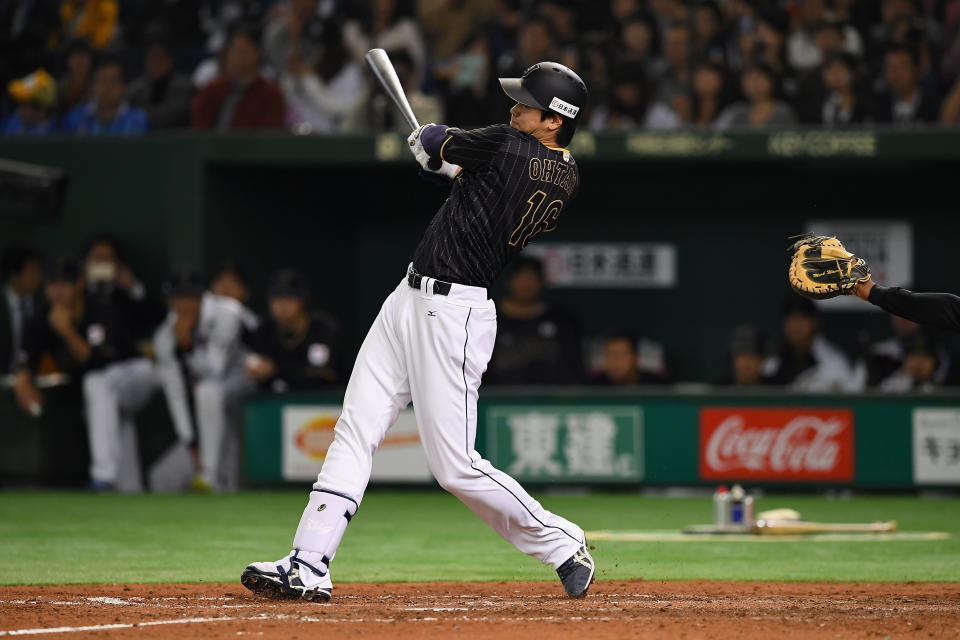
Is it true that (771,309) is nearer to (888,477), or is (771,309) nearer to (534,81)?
(888,477)

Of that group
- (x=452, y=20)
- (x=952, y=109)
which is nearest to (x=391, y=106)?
(x=452, y=20)

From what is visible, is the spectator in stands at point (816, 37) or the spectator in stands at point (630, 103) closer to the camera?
the spectator in stands at point (816, 37)

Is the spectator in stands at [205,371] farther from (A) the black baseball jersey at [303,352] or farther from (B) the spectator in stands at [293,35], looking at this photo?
(B) the spectator in stands at [293,35]

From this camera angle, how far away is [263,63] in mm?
13938

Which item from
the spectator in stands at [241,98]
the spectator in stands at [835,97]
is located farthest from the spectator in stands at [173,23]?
the spectator in stands at [835,97]

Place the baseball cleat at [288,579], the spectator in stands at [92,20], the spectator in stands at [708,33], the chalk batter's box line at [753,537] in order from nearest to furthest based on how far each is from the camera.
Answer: the baseball cleat at [288,579], the chalk batter's box line at [753,537], the spectator in stands at [708,33], the spectator in stands at [92,20]

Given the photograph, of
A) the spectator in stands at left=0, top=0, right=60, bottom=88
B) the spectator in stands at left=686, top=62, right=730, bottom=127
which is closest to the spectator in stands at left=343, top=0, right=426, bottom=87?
the spectator in stands at left=686, top=62, right=730, bottom=127

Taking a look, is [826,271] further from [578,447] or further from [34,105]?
[34,105]

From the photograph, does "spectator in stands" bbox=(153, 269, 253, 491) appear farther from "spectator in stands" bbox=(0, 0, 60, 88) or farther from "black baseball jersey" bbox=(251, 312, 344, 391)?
"spectator in stands" bbox=(0, 0, 60, 88)

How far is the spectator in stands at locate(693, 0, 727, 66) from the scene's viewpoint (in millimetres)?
12516

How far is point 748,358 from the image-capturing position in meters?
11.6

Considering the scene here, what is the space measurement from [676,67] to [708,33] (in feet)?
1.45

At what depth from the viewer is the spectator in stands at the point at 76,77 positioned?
44.7ft

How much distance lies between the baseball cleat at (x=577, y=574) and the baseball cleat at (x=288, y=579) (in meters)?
0.89
